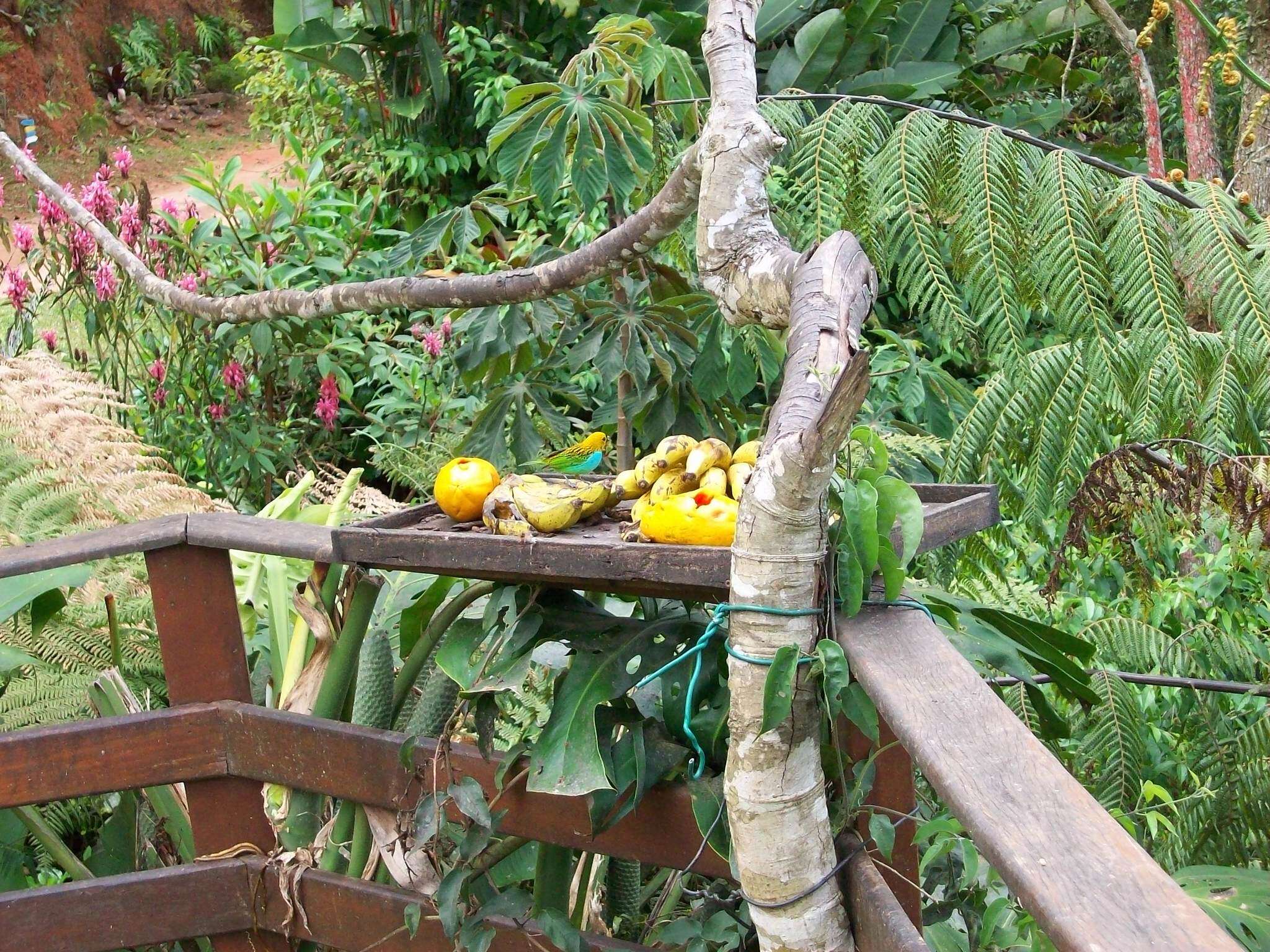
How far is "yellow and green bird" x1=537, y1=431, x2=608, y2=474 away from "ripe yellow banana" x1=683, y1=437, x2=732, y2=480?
39 cm

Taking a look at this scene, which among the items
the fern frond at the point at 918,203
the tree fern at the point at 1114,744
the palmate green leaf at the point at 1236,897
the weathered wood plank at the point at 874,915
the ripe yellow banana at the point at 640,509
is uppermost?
the fern frond at the point at 918,203

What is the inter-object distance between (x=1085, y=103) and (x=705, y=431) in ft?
20.2

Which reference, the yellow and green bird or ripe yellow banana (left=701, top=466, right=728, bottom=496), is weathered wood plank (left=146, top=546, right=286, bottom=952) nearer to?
the yellow and green bird

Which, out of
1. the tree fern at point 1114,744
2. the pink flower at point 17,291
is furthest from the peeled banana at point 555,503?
the pink flower at point 17,291

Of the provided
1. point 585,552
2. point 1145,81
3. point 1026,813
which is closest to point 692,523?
point 585,552

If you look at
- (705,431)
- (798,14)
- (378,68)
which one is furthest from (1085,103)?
(705,431)

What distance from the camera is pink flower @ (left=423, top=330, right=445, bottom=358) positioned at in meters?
3.77

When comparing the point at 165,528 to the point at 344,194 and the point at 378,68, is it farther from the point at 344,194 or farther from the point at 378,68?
the point at 378,68

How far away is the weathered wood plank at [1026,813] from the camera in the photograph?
0.58 m

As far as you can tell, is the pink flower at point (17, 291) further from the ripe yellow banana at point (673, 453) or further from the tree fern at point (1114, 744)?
the tree fern at point (1114, 744)

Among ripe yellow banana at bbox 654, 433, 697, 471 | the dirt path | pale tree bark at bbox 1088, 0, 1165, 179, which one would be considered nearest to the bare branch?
ripe yellow banana at bbox 654, 433, 697, 471

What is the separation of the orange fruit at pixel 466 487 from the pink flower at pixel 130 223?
2.51 metres

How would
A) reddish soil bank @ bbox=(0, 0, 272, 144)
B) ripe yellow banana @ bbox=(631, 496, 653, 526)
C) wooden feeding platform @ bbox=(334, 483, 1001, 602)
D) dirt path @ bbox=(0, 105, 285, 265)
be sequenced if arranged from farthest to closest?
reddish soil bank @ bbox=(0, 0, 272, 144)
dirt path @ bbox=(0, 105, 285, 265)
ripe yellow banana @ bbox=(631, 496, 653, 526)
wooden feeding platform @ bbox=(334, 483, 1001, 602)

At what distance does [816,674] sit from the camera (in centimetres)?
98
